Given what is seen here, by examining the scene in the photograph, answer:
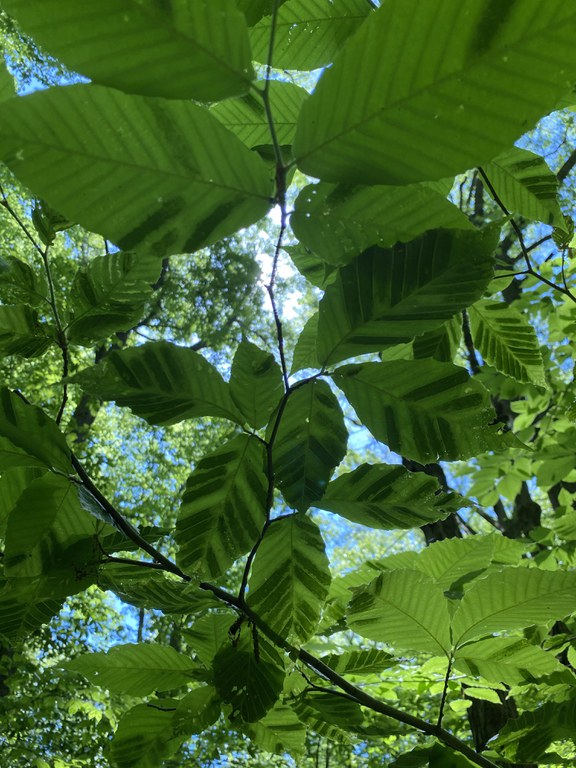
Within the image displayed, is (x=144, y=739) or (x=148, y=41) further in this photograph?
(x=144, y=739)

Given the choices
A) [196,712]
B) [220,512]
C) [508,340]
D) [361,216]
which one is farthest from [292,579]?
[508,340]

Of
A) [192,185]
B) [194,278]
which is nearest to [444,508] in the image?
[192,185]

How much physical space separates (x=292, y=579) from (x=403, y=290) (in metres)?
0.25

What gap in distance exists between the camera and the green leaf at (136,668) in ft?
2.05

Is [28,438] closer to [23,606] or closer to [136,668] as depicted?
[23,606]

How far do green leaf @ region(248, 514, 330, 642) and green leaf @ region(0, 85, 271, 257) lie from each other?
260mm

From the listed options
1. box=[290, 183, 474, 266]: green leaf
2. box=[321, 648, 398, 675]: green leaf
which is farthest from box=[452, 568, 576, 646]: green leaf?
box=[290, 183, 474, 266]: green leaf

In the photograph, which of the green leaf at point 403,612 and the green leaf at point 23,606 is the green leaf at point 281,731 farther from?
the green leaf at point 23,606

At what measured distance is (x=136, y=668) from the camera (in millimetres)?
634

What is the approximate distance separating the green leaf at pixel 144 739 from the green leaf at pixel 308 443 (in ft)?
1.01

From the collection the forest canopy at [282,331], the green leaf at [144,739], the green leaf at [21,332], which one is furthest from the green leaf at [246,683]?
the green leaf at [21,332]

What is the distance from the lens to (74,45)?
284 millimetres

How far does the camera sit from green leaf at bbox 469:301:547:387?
702 mm

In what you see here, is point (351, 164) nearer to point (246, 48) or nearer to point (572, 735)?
point (246, 48)
